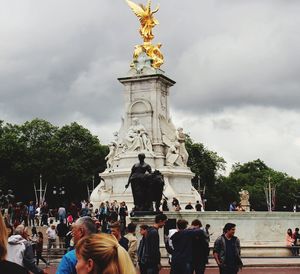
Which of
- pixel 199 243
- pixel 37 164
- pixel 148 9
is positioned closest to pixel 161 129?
pixel 148 9

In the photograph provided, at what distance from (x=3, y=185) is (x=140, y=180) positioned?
5358cm

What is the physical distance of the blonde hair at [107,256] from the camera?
12.9ft

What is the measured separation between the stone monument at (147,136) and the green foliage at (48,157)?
2842cm

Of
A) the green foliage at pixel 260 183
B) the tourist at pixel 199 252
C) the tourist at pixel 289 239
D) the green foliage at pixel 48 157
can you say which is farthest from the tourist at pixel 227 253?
the green foliage at pixel 260 183

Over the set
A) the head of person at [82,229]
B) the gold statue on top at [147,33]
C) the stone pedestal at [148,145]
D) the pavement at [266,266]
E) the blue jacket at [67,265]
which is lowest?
the pavement at [266,266]

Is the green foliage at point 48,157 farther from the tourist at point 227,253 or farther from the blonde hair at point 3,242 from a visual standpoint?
the blonde hair at point 3,242

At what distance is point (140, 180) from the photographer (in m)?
23.7

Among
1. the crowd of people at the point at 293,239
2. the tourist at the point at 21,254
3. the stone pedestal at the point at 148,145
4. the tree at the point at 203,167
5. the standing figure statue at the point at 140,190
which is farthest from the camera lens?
the tree at the point at 203,167

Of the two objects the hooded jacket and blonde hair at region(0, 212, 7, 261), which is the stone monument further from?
blonde hair at region(0, 212, 7, 261)

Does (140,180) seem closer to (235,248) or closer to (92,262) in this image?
(235,248)

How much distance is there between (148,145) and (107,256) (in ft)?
145

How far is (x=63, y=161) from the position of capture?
7925cm

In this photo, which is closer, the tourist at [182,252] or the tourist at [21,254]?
the tourist at [21,254]

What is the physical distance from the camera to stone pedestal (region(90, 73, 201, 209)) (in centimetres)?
4744
